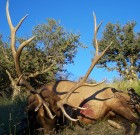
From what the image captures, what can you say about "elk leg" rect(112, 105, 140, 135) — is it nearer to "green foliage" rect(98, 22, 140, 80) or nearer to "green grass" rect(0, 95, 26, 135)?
"green grass" rect(0, 95, 26, 135)

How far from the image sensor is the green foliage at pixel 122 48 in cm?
3067

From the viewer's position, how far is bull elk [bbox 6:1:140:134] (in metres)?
5.66

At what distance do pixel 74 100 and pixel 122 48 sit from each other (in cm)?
2428

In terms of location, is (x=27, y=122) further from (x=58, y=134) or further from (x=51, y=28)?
(x=51, y=28)

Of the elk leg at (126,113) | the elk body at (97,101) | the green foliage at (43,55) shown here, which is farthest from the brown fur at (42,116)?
the green foliage at (43,55)

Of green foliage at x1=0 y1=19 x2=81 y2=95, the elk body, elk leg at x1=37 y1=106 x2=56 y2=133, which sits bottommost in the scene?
elk leg at x1=37 y1=106 x2=56 y2=133

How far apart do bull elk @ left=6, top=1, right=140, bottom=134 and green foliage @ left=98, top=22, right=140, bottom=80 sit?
23.4 metres

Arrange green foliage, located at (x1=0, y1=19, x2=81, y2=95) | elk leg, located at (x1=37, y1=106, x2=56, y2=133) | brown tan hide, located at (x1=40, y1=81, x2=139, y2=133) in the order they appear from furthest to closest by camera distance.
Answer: green foliage, located at (x1=0, y1=19, x2=81, y2=95), brown tan hide, located at (x1=40, y1=81, x2=139, y2=133), elk leg, located at (x1=37, y1=106, x2=56, y2=133)

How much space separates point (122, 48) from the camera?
1209 inches

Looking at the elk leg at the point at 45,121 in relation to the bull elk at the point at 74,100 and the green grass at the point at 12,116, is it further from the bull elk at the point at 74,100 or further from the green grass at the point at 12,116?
the green grass at the point at 12,116

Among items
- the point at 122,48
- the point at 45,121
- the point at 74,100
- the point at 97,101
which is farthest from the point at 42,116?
the point at 122,48

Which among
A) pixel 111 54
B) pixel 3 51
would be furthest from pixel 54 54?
pixel 111 54

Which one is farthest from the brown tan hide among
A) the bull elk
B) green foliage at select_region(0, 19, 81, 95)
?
green foliage at select_region(0, 19, 81, 95)

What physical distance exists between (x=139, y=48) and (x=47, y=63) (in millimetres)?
11714
